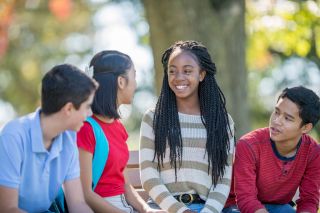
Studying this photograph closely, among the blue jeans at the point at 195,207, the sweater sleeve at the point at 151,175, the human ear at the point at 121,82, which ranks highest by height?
the human ear at the point at 121,82

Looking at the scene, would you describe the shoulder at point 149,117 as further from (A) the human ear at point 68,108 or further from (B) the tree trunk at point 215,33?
(B) the tree trunk at point 215,33

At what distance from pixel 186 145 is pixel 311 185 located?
861mm

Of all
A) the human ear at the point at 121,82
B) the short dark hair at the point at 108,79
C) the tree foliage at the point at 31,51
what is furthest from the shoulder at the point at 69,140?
the tree foliage at the point at 31,51

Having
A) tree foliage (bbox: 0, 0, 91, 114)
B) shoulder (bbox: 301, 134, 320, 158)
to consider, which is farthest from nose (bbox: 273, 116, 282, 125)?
tree foliage (bbox: 0, 0, 91, 114)

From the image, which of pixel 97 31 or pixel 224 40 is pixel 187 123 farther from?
pixel 97 31

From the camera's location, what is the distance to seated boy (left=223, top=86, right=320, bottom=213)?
181 inches

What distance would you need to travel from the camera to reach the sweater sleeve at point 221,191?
4402 millimetres

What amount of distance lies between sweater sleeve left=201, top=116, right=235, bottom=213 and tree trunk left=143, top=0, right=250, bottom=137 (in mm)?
3336

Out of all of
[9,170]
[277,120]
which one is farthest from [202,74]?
[9,170]

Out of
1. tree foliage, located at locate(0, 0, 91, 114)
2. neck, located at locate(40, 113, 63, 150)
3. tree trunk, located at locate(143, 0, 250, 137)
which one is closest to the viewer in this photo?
neck, located at locate(40, 113, 63, 150)

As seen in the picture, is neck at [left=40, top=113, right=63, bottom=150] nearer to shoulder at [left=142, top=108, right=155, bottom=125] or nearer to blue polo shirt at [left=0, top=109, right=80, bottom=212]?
blue polo shirt at [left=0, top=109, right=80, bottom=212]

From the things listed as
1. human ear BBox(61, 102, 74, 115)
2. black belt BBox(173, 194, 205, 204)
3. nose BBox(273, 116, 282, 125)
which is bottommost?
black belt BBox(173, 194, 205, 204)

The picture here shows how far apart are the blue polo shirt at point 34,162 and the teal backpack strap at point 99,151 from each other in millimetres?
264

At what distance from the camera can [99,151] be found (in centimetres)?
423
